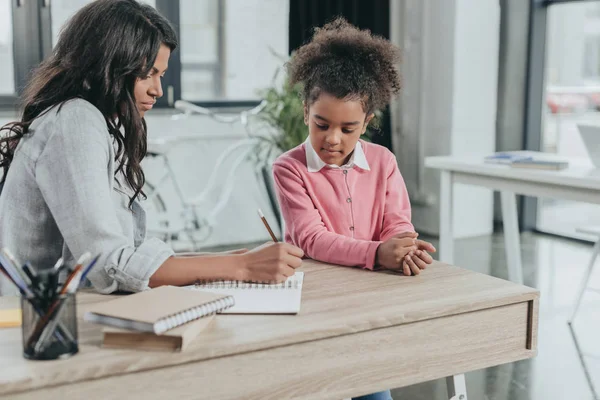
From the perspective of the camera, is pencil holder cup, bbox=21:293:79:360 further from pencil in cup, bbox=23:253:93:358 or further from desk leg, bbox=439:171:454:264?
desk leg, bbox=439:171:454:264

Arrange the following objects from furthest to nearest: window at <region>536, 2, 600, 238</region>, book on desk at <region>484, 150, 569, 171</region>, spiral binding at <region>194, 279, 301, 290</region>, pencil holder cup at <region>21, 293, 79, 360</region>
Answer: window at <region>536, 2, 600, 238</region>
book on desk at <region>484, 150, 569, 171</region>
spiral binding at <region>194, 279, 301, 290</region>
pencil holder cup at <region>21, 293, 79, 360</region>

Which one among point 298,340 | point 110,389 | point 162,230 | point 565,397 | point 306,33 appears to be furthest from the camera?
point 306,33

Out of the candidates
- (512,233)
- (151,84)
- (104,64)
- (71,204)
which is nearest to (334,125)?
(151,84)

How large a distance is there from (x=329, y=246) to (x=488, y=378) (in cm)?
128

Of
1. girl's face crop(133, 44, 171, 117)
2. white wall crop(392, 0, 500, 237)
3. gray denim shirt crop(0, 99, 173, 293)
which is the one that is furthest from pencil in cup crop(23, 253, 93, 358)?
white wall crop(392, 0, 500, 237)

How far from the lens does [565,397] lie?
233 cm

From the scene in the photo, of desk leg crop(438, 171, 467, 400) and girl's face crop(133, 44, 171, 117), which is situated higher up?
girl's face crop(133, 44, 171, 117)

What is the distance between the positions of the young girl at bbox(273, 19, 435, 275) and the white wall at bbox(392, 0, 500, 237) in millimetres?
3382

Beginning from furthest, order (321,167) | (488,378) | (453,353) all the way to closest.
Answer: (488,378), (321,167), (453,353)

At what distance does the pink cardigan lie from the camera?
160 cm

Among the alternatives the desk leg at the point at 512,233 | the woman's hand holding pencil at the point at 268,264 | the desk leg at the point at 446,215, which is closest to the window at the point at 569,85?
the desk leg at the point at 512,233

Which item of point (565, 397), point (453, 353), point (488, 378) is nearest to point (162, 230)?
point (488, 378)

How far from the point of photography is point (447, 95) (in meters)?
4.99

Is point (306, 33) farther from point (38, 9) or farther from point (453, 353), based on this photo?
point (453, 353)
